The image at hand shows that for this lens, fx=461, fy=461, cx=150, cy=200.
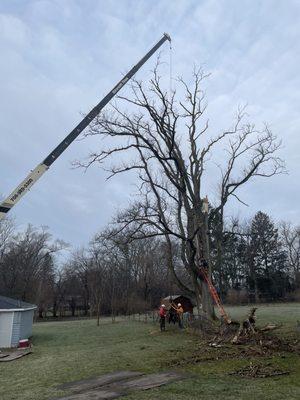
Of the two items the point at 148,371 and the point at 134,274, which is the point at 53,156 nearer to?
the point at 148,371

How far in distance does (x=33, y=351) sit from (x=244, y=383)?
41.4 feet

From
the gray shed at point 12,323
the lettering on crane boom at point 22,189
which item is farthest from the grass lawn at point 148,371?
the lettering on crane boom at point 22,189

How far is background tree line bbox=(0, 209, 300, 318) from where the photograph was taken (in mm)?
68000

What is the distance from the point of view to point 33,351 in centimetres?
2052

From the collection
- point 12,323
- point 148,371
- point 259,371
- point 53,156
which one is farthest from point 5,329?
point 259,371

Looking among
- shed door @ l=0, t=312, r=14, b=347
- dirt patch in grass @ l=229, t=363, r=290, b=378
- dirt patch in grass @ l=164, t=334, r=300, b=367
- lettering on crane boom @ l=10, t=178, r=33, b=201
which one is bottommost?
dirt patch in grass @ l=229, t=363, r=290, b=378

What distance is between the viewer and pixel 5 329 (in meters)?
23.6

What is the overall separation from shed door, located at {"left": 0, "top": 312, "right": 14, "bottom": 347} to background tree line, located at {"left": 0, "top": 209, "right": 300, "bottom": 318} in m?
38.3

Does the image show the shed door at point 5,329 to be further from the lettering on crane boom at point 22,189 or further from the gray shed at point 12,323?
the lettering on crane boom at point 22,189

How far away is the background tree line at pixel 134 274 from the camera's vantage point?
223 feet

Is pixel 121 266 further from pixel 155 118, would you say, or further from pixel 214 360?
pixel 214 360

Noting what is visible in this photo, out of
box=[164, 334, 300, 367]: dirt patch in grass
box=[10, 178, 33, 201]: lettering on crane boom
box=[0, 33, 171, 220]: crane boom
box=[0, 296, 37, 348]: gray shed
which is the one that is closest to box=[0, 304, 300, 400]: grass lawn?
box=[164, 334, 300, 367]: dirt patch in grass

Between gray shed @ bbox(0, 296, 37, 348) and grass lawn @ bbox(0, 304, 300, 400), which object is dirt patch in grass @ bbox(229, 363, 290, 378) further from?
gray shed @ bbox(0, 296, 37, 348)

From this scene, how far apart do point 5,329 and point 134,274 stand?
48856mm
